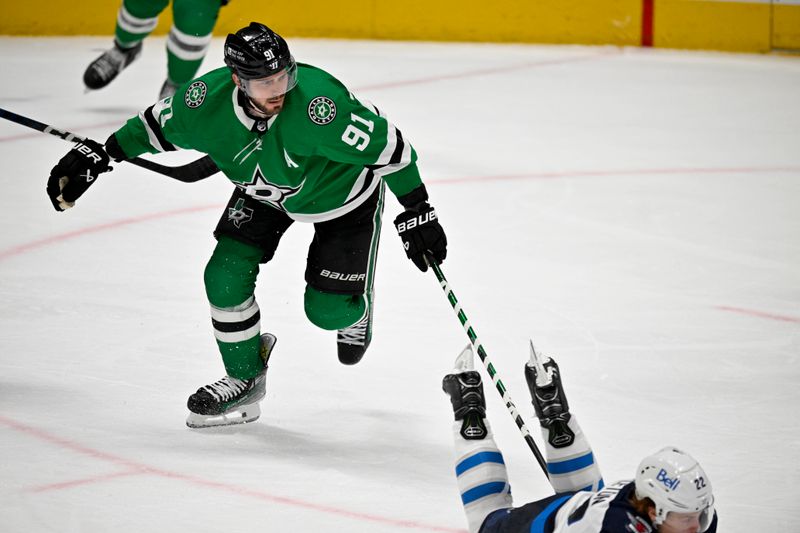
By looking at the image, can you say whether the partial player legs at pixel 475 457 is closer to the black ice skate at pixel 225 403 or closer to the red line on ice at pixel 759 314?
the black ice skate at pixel 225 403

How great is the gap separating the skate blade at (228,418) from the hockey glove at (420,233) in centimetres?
57

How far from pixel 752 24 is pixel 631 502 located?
6.35 metres

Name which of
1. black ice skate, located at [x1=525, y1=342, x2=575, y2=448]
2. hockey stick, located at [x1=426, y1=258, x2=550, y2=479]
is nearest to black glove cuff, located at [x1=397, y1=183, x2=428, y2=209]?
hockey stick, located at [x1=426, y1=258, x2=550, y2=479]

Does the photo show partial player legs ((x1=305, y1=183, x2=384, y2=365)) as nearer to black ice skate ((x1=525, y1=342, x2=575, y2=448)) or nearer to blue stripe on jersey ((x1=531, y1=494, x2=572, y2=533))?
black ice skate ((x1=525, y1=342, x2=575, y2=448))

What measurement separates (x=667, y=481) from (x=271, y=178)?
1.35 m

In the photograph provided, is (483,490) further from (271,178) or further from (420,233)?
(271,178)

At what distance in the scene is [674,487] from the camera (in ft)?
6.39

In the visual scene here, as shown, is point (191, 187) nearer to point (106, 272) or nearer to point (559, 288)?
point (106, 272)

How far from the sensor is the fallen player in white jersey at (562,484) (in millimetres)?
1961

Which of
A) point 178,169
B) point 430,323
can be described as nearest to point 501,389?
point 430,323

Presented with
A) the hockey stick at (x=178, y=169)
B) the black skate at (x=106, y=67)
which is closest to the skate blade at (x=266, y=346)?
the hockey stick at (x=178, y=169)

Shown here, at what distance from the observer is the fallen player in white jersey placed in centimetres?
196

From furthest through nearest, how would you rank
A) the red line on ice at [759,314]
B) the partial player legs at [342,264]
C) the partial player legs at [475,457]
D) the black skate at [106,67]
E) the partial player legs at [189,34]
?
the black skate at [106,67] < the partial player legs at [189,34] < the red line on ice at [759,314] < the partial player legs at [342,264] < the partial player legs at [475,457]

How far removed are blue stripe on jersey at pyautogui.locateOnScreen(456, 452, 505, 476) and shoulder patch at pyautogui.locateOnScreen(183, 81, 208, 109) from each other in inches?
41.8
